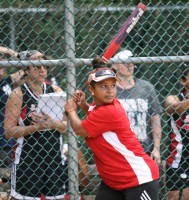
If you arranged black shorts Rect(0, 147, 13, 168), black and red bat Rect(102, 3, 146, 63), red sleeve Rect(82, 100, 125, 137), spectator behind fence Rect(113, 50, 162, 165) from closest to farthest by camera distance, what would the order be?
red sleeve Rect(82, 100, 125, 137)
black and red bat Rect(102, 3, 146, 63)
black shorts Rect(0, 147, 13, 168)
spectator behind fence Rect(113, 50, 162, 165)

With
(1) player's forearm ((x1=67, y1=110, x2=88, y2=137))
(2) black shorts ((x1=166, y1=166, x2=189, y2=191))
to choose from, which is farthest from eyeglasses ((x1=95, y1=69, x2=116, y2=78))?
(2) black shorts ((x1=166, y1=166, x2=189, y2=191))

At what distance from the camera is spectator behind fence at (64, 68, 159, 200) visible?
16.6 feet

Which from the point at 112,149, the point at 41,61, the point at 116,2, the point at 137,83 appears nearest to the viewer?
the point at 112,149

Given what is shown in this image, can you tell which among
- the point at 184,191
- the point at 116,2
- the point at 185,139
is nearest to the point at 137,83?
the point at 185,139

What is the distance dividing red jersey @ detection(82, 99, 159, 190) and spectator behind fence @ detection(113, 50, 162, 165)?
2.96 ft

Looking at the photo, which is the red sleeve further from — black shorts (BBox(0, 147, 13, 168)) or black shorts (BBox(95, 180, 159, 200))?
black shorts (BBox(0, 147, 13, 168))

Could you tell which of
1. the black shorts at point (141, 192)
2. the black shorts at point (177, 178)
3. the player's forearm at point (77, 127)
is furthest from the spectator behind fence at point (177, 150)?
the player's forearm at point (77, 127)

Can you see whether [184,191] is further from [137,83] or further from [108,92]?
[108,92]

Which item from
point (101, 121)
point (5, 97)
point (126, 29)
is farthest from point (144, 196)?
point (5, 97)

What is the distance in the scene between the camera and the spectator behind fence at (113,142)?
5059 mm

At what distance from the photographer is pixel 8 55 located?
660cm

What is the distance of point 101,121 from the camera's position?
16.6ft

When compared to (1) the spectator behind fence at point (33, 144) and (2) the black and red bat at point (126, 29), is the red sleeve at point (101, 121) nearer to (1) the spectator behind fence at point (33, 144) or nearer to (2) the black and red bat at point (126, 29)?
(2) the black and red bat at point (126, 29)

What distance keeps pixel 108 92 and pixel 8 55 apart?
1.82m
